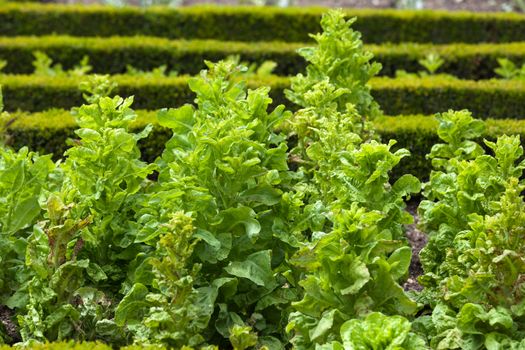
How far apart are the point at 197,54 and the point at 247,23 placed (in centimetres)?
206

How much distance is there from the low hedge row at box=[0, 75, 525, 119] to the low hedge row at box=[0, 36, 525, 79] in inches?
54.9

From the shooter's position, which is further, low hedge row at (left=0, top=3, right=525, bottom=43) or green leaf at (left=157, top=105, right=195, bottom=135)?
low hedge row at (left=0, top=3, right=525, bottom=43)

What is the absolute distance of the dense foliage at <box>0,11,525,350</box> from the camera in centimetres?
351

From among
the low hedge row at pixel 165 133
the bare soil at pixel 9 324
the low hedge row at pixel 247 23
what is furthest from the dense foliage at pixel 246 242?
the low hedge row at pixel 247 23

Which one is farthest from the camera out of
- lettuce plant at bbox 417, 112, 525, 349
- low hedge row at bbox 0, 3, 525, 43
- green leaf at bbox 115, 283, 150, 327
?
low hedge row at bbox 0, 3, 525, 43

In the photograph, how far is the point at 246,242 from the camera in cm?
401

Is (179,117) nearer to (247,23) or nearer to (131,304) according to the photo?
(131,304)

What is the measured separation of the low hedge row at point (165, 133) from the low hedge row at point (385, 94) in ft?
3.27

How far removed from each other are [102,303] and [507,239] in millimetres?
1729

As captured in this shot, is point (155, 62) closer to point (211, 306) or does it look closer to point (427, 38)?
point (427, 38)

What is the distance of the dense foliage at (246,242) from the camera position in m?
3.51

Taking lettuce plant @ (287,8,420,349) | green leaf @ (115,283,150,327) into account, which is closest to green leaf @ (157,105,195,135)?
lettuce plant @ (287,8,420,349)

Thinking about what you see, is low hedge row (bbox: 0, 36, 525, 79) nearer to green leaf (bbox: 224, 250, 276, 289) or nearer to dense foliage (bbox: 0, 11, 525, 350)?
dense foliage (bbox: 0, 11, 525, 350)

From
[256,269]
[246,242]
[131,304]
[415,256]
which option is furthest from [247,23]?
[131,304]
